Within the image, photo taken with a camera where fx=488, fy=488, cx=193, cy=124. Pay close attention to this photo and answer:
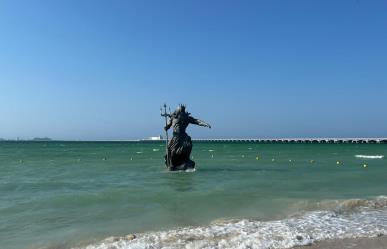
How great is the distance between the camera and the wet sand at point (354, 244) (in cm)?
901

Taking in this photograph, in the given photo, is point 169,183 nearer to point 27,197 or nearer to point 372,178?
point 27,197

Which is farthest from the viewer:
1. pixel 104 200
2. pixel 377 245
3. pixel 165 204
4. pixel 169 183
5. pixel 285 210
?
pixel 169 183

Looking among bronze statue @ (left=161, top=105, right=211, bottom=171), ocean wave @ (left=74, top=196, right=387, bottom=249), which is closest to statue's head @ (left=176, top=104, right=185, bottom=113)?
bronze statue @ (left=161, top=105, right=211, bottom=171)

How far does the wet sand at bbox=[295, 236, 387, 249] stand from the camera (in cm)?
→ 901

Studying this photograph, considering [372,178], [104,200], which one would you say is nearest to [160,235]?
[104,200]

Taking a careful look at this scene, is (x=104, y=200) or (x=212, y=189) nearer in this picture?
(x=104, y=200)

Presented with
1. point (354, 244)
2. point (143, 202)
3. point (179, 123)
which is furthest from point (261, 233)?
point (179, 123)

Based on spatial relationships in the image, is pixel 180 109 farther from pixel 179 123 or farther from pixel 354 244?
pixel 354 244

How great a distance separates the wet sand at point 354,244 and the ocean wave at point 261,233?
27 cm

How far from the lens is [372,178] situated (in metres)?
23.4

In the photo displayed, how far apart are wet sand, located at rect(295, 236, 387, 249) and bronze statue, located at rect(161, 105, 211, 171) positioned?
15320mm

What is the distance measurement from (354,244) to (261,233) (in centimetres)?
188

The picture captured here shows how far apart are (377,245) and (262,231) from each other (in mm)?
2340

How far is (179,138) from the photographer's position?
24703 mm
